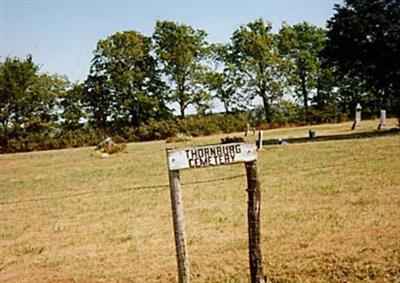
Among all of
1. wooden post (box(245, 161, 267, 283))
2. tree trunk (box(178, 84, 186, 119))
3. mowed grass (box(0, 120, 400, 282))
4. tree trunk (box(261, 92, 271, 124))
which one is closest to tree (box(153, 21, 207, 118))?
tree trunk (box(178, 84, 186, 119))

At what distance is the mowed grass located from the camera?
643cm

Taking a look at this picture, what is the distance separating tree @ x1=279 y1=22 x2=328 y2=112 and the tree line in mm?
110

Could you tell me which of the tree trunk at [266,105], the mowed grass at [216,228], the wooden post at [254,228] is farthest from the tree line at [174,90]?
the wooden post at [254,228]

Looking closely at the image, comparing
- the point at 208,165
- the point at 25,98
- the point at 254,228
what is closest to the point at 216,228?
the point at 254,228

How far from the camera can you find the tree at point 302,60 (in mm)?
58859

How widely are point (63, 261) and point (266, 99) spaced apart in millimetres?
51760

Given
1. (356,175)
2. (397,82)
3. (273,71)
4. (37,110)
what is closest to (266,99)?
(273,71)

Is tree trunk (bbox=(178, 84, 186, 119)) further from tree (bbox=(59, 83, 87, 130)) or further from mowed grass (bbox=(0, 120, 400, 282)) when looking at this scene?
mowed grass (bbox=(0, 120, 400, 282))

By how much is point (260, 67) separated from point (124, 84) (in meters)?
14.7

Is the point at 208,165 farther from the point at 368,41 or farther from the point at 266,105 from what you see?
the point at 266,105

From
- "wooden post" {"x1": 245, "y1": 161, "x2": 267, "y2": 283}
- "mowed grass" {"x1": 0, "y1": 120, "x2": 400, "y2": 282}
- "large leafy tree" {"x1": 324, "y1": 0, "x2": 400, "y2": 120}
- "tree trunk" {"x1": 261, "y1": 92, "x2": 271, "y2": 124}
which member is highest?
"large leafy tree" {"x1": 324, "y1": 0, "x2": 400, "y2": 120}

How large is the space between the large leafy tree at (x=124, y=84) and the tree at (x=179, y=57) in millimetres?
1520

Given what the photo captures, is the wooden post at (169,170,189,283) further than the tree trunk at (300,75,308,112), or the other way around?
the tree trunk at (300,75,308,112)

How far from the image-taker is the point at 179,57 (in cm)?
5647
